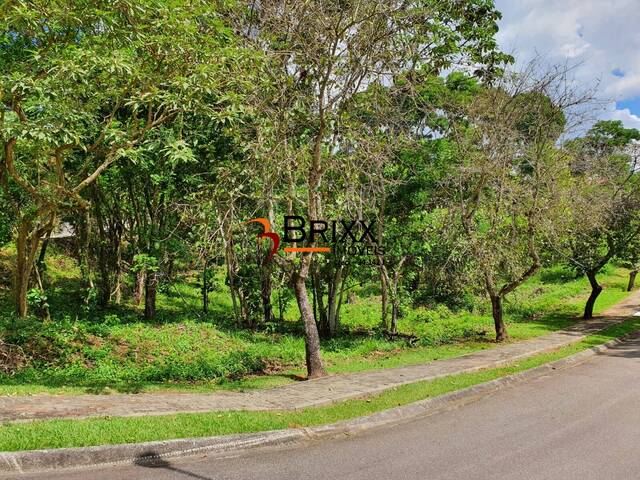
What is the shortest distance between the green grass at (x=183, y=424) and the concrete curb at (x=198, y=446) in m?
0.12

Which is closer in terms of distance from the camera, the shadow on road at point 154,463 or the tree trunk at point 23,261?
the shadow on road at point 154,463

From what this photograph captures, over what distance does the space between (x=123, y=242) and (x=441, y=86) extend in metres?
11.3

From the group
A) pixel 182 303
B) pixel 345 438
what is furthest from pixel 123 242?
pixel 345 438

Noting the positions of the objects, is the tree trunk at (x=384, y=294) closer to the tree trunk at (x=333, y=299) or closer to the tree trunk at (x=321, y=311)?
the tree trunk at (x=333, y=299)

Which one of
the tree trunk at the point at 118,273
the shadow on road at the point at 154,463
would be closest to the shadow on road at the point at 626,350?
the shadow on road at the point at 154,463

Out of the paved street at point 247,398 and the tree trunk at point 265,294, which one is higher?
the tree trunk at point 265,294

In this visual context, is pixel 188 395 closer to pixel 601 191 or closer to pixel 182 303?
pixel 182 303

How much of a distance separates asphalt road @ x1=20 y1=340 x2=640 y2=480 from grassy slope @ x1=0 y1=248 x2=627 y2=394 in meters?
3.42

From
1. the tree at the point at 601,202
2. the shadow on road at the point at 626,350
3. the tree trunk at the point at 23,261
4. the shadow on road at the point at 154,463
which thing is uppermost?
the tree at the point at 601,202

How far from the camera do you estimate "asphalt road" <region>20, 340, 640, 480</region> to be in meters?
4.97

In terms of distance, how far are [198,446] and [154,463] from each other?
0.51 meters

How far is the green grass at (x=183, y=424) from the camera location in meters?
5.13

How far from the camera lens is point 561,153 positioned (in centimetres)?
1471

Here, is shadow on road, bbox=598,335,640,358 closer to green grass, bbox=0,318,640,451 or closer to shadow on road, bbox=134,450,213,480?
green grass, bbox=0,318,640,451
